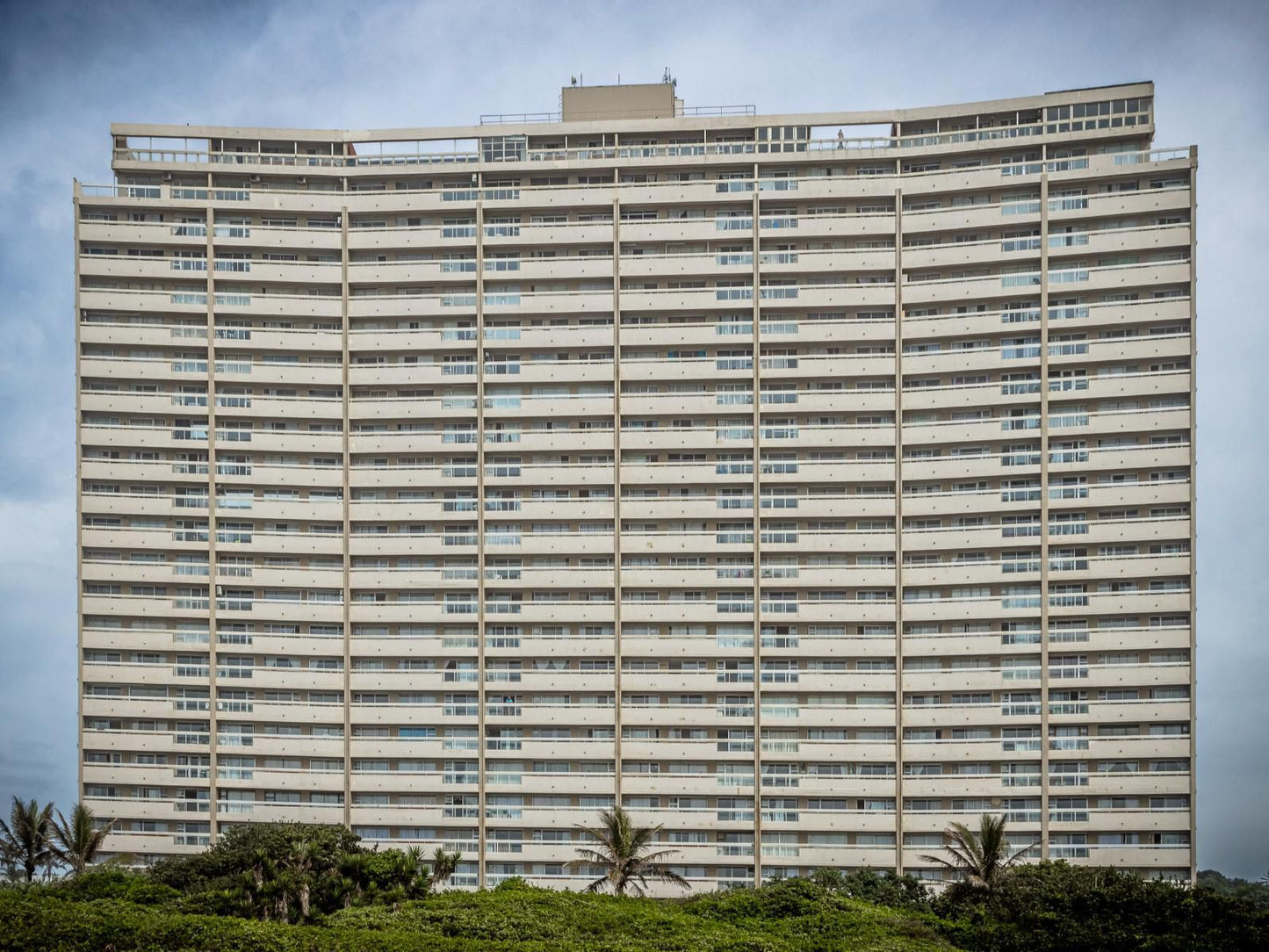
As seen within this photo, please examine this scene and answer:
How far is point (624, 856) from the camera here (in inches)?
1879

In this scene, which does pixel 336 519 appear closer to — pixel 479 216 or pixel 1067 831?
pixel 479 216

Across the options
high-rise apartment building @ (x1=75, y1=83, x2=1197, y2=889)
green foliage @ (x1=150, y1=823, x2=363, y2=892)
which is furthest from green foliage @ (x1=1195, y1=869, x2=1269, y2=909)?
green foliage @ (x1=150, y1=823, x2=363, y2=892)

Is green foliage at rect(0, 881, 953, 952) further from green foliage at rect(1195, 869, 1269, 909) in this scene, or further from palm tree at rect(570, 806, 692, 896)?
green foliage at rect(1195, 869, 1269, 909)

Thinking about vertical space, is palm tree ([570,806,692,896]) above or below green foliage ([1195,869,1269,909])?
above

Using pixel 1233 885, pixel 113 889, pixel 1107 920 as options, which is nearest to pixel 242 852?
pixel 113 889

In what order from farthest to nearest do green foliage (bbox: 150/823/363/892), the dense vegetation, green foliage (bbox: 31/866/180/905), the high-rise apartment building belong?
the high-rise apartment building, green foliage (bbox: 150/823/363/892), green foliage (bbox: 31/866/180/905), the dense vegetation

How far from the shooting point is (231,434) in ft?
179

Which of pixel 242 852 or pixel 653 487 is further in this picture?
pixel 653 487

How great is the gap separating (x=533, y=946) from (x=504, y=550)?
83.1 feet

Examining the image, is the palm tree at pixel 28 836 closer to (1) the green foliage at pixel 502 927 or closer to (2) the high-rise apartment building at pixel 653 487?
(2) the high-rise apartment building at pixel 653 487

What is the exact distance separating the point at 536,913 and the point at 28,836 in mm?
29946

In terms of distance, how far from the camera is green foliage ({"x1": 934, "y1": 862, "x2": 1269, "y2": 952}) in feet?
108

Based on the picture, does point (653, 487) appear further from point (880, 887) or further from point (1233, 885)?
point (1233, 885)

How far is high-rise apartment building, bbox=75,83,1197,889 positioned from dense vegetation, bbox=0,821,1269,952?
7639mm
